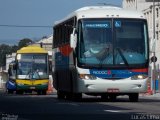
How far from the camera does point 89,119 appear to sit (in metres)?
18.5

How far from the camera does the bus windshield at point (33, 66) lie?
55844mm

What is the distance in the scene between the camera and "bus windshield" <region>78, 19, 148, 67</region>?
30703 millimetres

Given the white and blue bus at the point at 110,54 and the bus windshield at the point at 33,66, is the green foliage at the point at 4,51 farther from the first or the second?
the white and blue bus at the point at 110,54

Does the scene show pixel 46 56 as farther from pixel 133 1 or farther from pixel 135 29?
pixel 133 1

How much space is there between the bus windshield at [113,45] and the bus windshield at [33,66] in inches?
973

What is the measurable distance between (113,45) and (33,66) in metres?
25.6

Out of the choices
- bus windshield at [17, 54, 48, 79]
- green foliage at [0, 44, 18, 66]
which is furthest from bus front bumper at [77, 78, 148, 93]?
green foliage at [0, 44, 18, 66]

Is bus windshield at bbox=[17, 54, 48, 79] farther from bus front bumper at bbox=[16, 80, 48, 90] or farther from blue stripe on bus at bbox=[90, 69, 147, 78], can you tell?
blue stripe on bus at bbox=[90, 69, 147, 78]

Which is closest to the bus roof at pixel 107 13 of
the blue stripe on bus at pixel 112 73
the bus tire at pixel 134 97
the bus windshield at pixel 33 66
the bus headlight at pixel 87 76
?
the blue stripe on bus at pixel 112 73

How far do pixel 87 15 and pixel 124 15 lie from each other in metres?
1.62

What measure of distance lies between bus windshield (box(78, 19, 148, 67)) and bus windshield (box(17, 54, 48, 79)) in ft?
81.1

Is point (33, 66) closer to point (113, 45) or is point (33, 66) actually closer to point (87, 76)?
point (87, 76)

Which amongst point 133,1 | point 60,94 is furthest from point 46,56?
point 133,1

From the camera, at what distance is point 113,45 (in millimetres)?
30797
